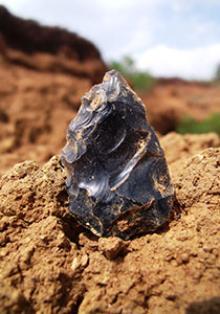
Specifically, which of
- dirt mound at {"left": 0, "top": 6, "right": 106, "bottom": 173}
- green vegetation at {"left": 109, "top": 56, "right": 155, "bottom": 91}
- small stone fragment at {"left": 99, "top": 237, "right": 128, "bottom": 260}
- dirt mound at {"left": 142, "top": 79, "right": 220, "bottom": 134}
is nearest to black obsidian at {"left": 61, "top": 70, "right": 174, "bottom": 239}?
small stone fragment at {"left": 99, "top": 237, "right": 128, "bottom": 260}

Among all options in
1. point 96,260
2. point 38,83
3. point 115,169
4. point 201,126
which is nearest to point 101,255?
point 96,260

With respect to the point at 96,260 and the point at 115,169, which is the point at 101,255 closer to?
→ the point at 96,260

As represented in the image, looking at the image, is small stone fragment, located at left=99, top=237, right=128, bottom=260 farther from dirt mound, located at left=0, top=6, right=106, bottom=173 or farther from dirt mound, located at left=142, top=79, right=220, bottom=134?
dirt mound, located at left=142, top=79, right=220, bottom=134

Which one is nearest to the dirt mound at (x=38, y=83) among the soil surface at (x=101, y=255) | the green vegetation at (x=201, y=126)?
the soil surface at (x=101, y=255)

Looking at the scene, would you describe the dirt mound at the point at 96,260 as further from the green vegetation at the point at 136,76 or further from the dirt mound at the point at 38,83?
the green vegetation at the point at 136,76

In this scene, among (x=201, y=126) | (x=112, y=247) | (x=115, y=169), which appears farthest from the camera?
(x=201, y=126)

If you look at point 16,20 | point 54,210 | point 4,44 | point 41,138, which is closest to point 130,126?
point 54,210

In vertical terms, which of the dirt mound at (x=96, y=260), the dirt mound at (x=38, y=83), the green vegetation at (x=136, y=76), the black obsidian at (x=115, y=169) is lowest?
the dirt mound at (x=96, y=260)
